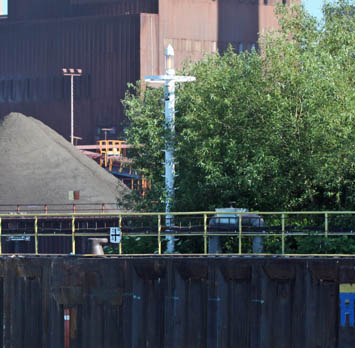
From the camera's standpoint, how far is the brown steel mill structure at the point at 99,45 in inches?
Result: 3371

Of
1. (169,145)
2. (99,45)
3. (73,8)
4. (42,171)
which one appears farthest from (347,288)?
(73,8)

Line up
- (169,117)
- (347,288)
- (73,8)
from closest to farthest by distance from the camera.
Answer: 1. (347,288)
2. (169,117)
3. (73,8)

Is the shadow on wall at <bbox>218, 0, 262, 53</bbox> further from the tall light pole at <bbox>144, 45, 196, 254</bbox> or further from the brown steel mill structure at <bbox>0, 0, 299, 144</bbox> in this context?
the tall light pole at <bbox>144, 45, 196, 254</bbox>

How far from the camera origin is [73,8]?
303 feet

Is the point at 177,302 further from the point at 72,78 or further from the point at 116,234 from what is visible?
the point at 72,78

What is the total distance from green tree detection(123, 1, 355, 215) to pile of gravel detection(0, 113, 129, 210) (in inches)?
1017

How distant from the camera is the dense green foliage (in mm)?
32031

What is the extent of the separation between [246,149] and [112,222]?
66.7 ft

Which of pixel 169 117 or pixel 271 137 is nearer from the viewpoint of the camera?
pixel 271 137

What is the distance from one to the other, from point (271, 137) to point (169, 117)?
440 cm

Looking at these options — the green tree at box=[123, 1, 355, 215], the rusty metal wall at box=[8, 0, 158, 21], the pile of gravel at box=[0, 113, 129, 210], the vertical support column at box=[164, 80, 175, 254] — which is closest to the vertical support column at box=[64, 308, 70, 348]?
the vertical support column at box=[164, 80, 175, 254]

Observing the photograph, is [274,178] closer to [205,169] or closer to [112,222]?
[205,169]

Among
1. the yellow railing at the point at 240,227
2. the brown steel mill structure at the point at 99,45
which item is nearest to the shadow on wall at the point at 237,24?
the brown steel mill structure at the point at 99,45

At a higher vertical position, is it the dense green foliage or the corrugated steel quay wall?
the dense green foliage
